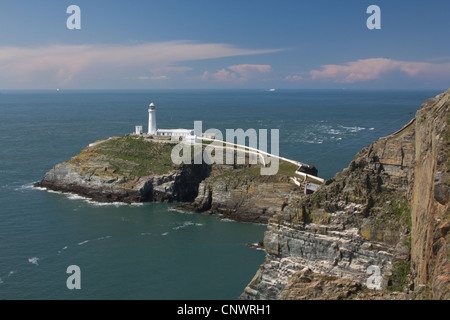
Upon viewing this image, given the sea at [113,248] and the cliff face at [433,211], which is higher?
the cliff face at [433,211]

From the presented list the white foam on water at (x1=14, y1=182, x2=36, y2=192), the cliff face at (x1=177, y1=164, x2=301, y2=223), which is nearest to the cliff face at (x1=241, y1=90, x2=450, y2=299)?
the cliff face at (x1=177, y1=164, x2=301, y2=223)

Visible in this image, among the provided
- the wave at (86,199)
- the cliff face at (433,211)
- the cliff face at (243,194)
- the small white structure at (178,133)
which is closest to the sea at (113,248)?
the wave at (86,199)

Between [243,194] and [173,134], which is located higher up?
[173,134]

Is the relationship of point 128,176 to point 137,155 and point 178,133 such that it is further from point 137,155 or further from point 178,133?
point 178,133

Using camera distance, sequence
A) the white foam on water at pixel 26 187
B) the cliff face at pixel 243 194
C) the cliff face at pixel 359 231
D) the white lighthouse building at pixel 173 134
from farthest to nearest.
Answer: the white lighthouse building at pixel 173 134
the white foam on water at pixel 26 187
the cliff face at pixel 243 194
the cliff face at pixel 359 231

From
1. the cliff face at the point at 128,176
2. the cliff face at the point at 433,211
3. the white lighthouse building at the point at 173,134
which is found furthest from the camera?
the white lighthouse building at the point at 173,134

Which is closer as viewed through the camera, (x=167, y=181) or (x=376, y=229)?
(x=376, y=229)

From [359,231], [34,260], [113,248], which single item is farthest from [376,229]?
[34,260]

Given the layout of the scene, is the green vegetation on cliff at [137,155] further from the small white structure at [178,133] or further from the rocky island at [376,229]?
the rocky island at [376,229]
